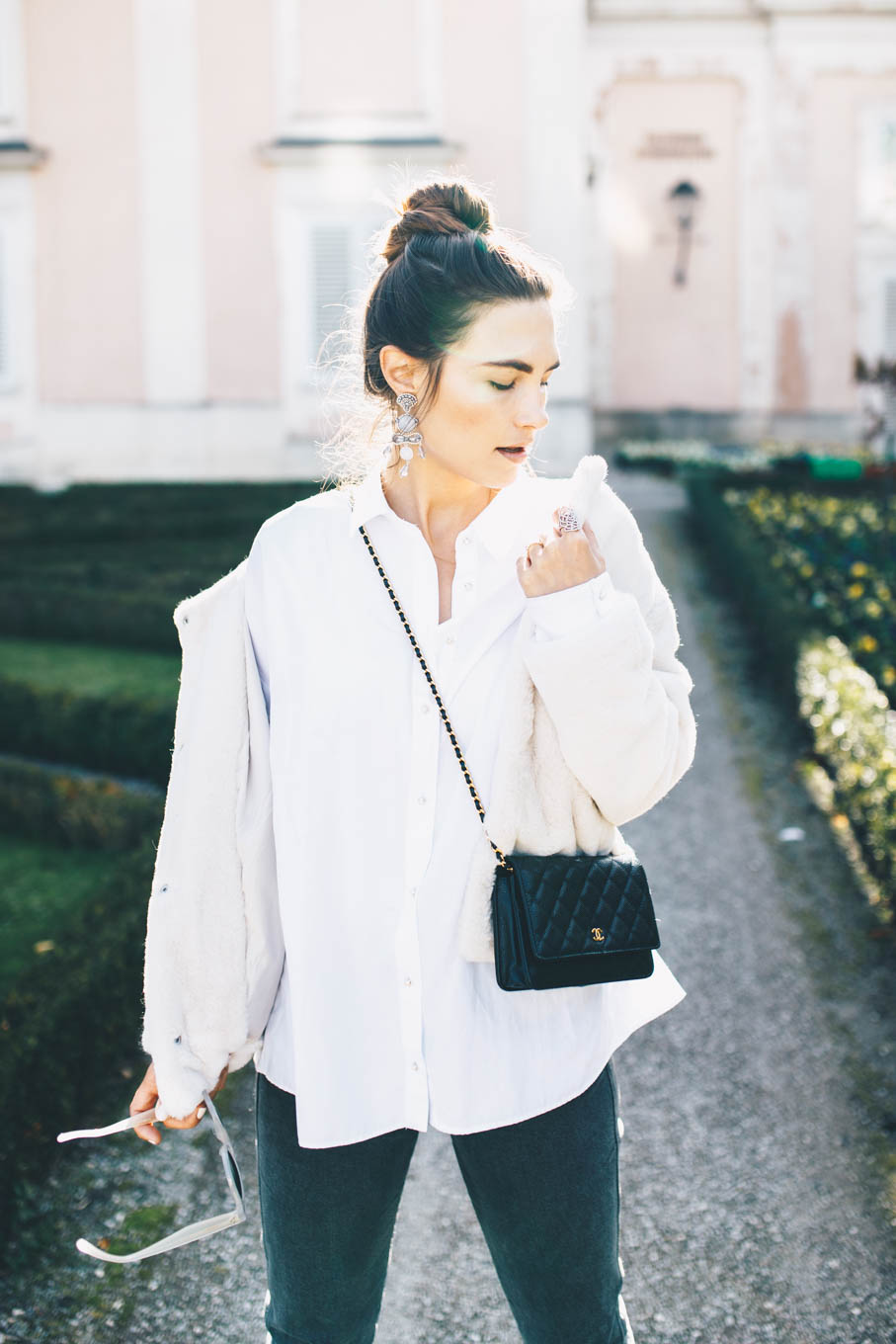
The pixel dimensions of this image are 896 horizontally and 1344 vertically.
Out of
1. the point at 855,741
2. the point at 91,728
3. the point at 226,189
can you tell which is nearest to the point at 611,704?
the point at 855,741

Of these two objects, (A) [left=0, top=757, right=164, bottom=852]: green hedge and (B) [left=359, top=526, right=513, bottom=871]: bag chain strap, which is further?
(A) [left=0, top=757, right=164, bottom=852]: green hedge

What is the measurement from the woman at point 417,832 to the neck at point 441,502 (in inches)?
2.1

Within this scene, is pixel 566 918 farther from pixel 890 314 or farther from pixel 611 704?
pixel 890 314

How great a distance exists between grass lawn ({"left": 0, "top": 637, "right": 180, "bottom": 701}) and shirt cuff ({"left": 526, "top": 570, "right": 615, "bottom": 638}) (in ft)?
14.1

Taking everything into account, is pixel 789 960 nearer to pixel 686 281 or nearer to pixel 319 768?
pixel 319 768

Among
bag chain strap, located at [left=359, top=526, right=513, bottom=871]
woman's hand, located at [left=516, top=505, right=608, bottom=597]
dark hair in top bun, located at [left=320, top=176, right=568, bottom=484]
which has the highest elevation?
dark hair in top bun, located at [left=320, top=176, right=568, bottom=484]

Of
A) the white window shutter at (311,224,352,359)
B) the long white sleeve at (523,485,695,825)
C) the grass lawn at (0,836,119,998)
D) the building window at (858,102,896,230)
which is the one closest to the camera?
the long white sleeve at (523,485,695,825)

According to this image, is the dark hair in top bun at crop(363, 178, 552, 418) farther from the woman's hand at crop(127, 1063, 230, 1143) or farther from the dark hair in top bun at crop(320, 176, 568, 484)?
the woman's hand at crop(127, 1063, 230, 1143)

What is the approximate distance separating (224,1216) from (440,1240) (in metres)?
1.17

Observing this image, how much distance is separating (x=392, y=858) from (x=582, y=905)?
10.0 inches

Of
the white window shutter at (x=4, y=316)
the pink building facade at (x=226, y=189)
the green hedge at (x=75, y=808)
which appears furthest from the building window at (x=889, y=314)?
the green hedge at (x=75, y=808)

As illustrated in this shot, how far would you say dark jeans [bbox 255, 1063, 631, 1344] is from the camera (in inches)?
61.6

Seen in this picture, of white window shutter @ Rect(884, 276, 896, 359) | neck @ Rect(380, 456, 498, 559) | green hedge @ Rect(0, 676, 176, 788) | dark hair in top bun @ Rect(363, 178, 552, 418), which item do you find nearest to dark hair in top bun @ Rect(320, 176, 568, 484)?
dark hair in top bun @ Rect(363, 178, 552, 418)

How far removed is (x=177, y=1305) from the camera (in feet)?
7.99
